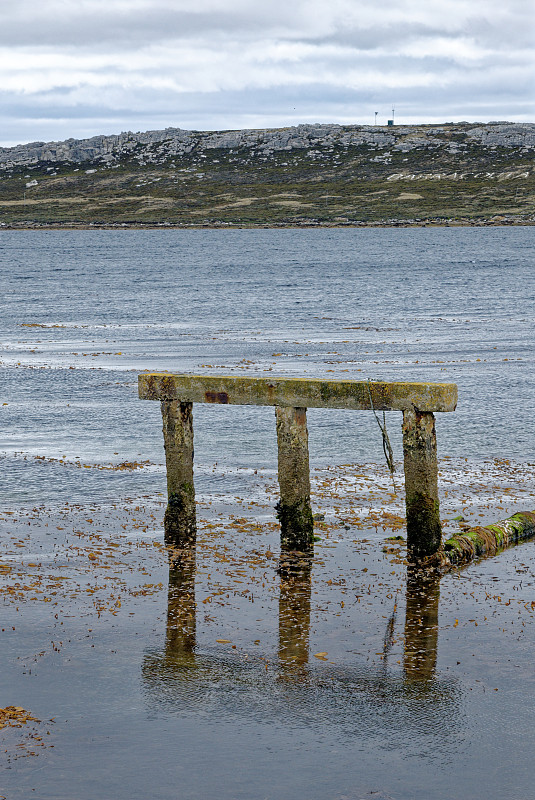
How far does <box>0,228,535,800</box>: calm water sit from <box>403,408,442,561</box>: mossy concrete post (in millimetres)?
603

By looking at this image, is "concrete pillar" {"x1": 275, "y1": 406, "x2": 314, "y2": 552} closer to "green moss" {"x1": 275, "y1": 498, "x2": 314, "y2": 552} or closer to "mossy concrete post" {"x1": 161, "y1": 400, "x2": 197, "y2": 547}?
"green moss" {"x1": 275, "y1": 498, "x2": 314, "y2": 552}

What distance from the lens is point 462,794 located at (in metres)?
9.02

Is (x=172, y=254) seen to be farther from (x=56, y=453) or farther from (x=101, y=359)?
(x=56, y=453)

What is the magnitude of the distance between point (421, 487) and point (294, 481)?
6.52ft

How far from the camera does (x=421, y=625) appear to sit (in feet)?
42.6

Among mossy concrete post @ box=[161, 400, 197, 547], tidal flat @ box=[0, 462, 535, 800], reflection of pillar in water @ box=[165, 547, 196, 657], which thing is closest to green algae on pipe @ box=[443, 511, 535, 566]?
tidal flat @ box=[0, 462, 535, 800]

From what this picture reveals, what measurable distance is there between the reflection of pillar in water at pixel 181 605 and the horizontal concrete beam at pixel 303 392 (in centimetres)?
250

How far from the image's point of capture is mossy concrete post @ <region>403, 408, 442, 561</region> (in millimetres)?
15266

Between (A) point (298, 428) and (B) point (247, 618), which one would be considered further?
(A) point (298, 428)

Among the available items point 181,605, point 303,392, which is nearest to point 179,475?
point 303,392

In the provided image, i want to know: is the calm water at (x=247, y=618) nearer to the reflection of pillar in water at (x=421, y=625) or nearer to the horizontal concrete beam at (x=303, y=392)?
the reflection of pillar in water at (x=421, y=625)

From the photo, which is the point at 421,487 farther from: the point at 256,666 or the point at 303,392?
the point at 256,666

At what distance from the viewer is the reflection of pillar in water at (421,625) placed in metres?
11.6

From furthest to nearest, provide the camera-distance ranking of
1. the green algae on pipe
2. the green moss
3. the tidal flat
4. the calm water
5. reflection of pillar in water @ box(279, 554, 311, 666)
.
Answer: the green moss < the green algae on pipe < reflection of pillar in water @ box(279, 554, 311, 666) < the calm water < the tidal flat
